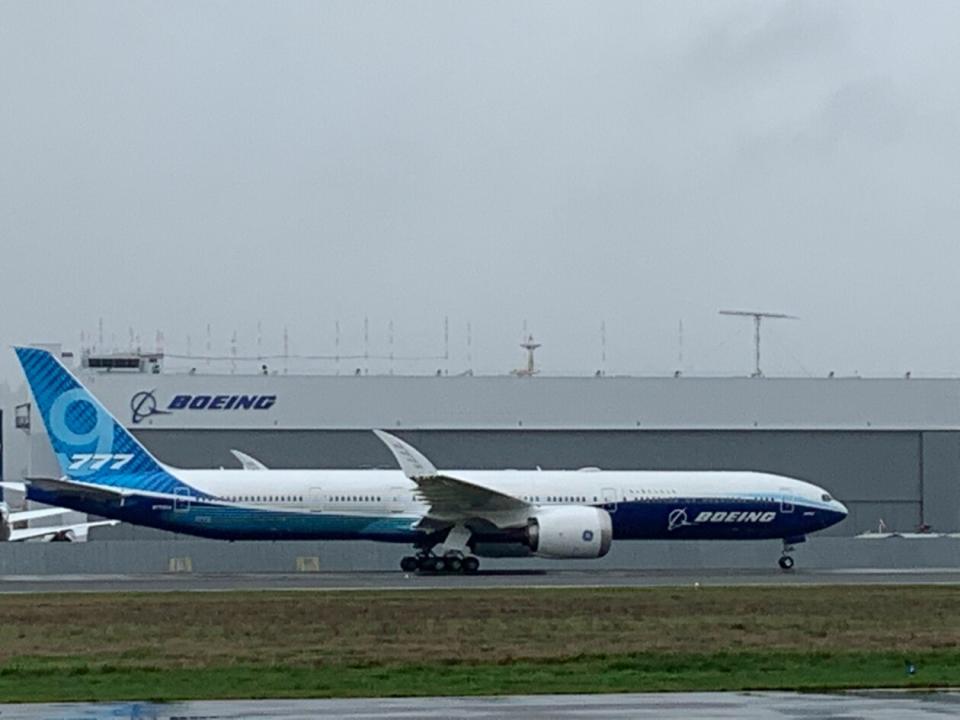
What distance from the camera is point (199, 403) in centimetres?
7819

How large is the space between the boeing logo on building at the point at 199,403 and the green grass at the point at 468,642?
3856 cm

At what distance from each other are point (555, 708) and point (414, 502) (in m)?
32.8

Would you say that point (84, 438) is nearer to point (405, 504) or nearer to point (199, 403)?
point (405, 504)

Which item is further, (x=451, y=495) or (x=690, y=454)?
(x=690, y=454)

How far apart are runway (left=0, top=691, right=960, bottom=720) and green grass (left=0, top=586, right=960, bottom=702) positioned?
3.31ft

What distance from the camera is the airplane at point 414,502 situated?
50.4m

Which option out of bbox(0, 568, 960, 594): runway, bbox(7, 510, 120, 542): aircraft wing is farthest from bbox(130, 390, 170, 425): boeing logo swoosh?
bbox(0, 568, 960, 594): runway

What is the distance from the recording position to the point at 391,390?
260 ft

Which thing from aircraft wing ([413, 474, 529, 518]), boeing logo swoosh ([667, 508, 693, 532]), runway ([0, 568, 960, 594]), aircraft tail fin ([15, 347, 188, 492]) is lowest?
runway ([0, 568, 960, 594])

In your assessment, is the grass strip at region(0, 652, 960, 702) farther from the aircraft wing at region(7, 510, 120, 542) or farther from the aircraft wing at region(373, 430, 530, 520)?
the aircraft wing at region(7, 510, 120, 542)

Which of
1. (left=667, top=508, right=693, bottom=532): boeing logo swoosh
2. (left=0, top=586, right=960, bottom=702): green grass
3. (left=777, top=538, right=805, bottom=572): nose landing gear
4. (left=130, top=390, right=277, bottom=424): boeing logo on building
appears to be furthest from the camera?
(left=130, top=390, right=277, bottom=424): boeing logo on building

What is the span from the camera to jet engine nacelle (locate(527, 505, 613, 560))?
4950 centimetres

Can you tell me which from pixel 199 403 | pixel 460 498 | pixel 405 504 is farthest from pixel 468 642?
pixel 199 403

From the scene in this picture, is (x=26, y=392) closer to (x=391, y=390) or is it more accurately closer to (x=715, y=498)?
(x=391, y=390)
